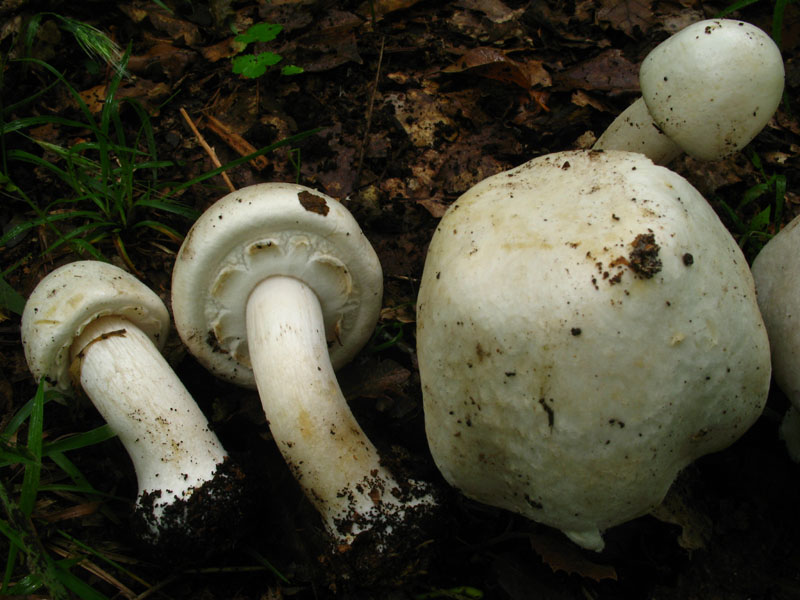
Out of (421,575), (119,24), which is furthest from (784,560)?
(119,24)

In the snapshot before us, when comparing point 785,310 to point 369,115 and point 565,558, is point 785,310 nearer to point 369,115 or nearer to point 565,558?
point 565,558

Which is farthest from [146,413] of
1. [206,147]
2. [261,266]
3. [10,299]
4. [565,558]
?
[565,558]

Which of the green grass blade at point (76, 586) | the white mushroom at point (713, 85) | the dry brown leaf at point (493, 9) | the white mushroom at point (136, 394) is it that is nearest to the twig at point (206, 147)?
the white mushroom at point (136, 394)

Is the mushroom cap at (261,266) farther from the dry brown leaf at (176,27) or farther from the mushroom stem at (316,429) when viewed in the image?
the dry brown leaf at (176,27)

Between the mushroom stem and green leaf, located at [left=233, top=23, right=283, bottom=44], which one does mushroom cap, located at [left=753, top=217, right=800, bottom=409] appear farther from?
Answer: green leaf, located at [left=233, top=23, right=283, bottom=44]

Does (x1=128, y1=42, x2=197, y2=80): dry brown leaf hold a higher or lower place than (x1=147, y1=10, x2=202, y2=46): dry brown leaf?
lower

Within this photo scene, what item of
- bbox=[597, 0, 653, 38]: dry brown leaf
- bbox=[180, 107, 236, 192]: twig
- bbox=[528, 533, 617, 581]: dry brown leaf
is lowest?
bbox=[528, 533, 617, 581]: dry brown leaf

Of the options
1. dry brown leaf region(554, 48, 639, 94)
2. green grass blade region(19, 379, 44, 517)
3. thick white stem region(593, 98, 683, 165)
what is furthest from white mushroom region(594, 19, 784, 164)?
green grass blade region(19, 379, 44, 517)
